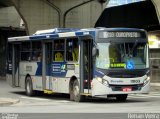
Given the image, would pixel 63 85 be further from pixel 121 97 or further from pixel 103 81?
pixel 103 81

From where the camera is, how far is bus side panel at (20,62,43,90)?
2658cm

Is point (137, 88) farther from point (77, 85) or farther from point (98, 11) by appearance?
point (98, 11)

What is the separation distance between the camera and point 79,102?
2302cm

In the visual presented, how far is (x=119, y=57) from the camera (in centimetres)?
2206

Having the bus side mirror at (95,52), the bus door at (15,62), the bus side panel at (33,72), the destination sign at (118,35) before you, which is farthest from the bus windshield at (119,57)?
the bus door at (15,62)

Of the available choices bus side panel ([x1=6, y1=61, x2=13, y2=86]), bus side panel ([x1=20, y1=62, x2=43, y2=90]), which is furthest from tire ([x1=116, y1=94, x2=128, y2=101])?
bus side panel ([x1=6, y1=61, x2=13, y2=86])

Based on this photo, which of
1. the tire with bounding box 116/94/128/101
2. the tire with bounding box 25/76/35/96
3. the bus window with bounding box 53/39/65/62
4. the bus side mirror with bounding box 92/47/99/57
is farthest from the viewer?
the tire with bounding box 25/76/35/96

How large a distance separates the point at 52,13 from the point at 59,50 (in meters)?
25.2

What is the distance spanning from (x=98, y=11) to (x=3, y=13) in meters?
23.9

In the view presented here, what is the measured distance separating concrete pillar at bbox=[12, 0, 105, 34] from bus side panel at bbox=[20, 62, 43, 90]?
793 inches

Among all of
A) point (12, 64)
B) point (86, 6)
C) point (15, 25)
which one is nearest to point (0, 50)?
point (15, 25)

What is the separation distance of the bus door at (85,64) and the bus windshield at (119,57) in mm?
595

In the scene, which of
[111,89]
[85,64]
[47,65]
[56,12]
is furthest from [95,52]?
[56,12]

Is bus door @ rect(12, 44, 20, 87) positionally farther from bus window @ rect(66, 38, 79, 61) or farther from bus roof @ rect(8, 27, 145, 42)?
bus window @ rect(66, 38, 79, 61)
